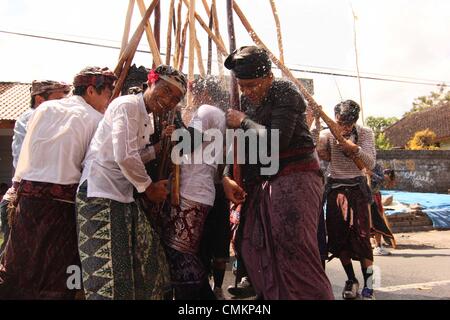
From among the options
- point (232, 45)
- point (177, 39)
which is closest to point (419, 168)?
point (177, 39)

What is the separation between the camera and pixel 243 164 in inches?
101

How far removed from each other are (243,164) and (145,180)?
0.63 meters

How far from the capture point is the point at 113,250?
7.05 ft

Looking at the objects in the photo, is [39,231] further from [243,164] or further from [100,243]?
[243,164]

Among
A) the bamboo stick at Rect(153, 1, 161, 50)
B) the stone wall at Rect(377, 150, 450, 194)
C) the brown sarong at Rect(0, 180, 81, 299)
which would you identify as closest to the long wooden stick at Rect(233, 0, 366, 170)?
the bamboo stick at Rect(153, 1, 161, 50)

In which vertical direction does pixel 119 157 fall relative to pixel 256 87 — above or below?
below

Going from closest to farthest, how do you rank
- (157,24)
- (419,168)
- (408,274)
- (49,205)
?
(49,205)
(157,24)
(408,274)
(419,168)

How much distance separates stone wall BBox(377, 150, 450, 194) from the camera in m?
14.5

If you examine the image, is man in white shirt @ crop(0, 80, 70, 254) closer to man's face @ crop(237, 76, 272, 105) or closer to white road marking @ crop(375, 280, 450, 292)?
man's face @ crop(237, 76, 272, 105)

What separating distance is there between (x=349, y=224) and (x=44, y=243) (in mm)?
2389

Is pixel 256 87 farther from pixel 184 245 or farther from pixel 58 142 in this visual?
pixel 58 142

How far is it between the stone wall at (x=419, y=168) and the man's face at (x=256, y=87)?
41.5ft

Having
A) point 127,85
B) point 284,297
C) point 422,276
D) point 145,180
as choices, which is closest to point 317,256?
point 284,297

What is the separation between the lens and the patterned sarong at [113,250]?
2.11 meters
